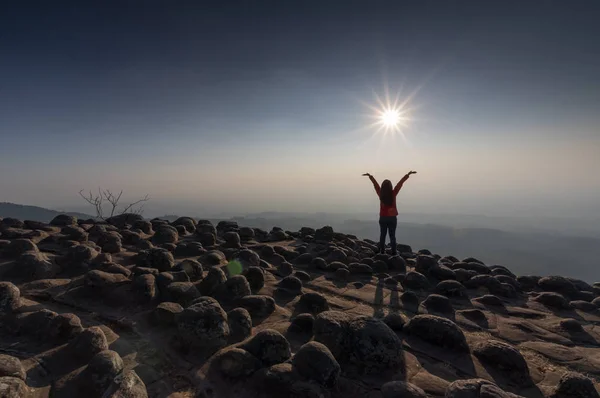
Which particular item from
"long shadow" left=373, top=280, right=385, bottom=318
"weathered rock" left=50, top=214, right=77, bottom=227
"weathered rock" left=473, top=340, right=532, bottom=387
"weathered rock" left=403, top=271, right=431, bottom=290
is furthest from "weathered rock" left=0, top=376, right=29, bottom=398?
"weathered rock" left=50, top=214, right=77, bottom=227

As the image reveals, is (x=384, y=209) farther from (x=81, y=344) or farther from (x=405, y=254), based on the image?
(x=81, y=344)

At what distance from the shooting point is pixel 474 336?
20.4 feet

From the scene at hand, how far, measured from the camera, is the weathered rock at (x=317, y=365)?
4062 mm

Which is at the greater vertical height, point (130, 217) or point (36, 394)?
point (130, 217)

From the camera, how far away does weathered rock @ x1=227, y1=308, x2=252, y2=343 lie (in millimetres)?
5109

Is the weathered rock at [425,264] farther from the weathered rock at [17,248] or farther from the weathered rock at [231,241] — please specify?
the weathered rock at [17,248]

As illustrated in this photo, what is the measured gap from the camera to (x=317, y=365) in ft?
13.5

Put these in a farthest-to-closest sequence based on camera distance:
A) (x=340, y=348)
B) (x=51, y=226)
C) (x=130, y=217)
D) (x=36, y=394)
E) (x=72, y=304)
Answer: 1. (x=130, y=217)
2. (x=51, y=226)
3. (x=72, y=304)
4. (x=340, y=348)
5. (x=36, y=394)

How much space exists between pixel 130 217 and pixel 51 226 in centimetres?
254

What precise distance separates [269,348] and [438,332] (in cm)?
290

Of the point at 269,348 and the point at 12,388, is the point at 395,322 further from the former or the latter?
the point at 12,388

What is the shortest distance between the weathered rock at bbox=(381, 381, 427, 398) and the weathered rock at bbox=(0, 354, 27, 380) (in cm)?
426

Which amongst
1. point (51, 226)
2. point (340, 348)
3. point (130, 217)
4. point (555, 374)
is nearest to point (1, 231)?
point (51, 226)

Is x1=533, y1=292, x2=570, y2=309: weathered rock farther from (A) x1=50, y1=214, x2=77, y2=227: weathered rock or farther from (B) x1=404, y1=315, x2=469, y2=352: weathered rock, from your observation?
(A) x1=50, y1=214, x2=77, y2=227: weathered rock
